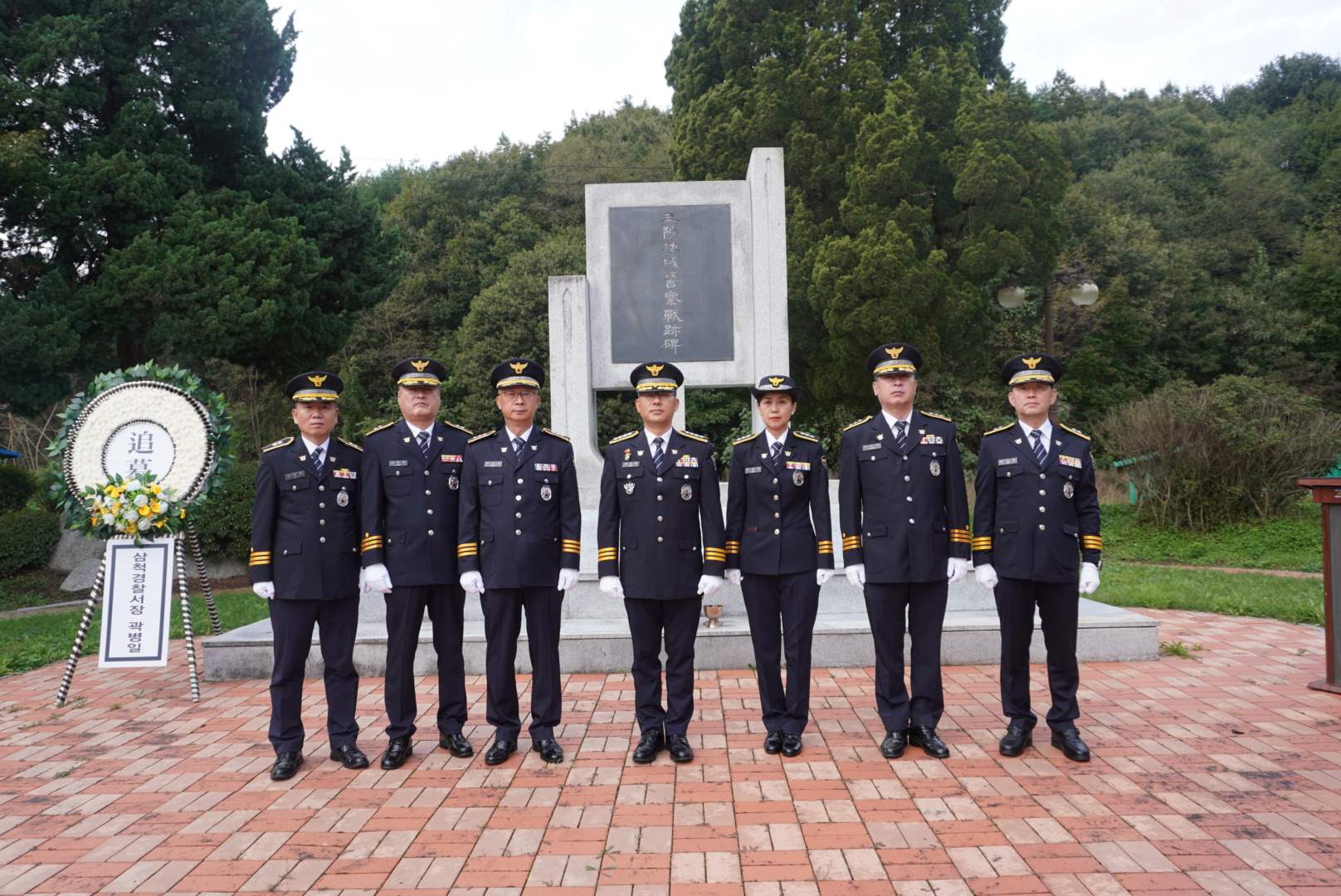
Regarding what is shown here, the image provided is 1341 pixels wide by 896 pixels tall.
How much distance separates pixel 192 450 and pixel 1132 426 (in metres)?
12.9

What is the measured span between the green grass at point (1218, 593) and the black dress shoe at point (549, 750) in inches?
249

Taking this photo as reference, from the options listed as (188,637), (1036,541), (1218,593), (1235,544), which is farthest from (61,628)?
(1235,544)

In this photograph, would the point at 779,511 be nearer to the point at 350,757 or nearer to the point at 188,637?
the point at 350,757

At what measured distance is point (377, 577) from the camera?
4.20 metres

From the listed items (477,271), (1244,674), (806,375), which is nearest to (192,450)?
(1244,674)

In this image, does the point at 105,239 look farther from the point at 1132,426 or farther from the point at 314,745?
the point at 1132,426

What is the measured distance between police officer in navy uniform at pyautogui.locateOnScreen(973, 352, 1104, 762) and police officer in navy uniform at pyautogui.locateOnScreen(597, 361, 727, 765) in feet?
4.28

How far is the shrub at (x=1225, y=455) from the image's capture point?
1315cm

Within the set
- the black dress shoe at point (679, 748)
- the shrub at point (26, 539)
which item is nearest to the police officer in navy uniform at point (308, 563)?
the black dress shoe at point (679, 748)

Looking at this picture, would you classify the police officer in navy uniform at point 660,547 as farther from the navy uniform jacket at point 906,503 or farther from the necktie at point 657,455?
the navy uniform jacket at point 906,503

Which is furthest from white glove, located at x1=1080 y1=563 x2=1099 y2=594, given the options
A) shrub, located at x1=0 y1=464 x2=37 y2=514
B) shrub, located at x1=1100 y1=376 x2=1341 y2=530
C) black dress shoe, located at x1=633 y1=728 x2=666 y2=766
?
shrub, located at x1=0 y1=464 x2=37 y2=514

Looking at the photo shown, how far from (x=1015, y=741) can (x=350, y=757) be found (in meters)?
3.09

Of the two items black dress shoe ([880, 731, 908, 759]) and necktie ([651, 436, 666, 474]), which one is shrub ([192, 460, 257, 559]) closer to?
necktie ([651, 436, 666, 474])

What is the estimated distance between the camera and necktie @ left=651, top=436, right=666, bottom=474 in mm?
4297
